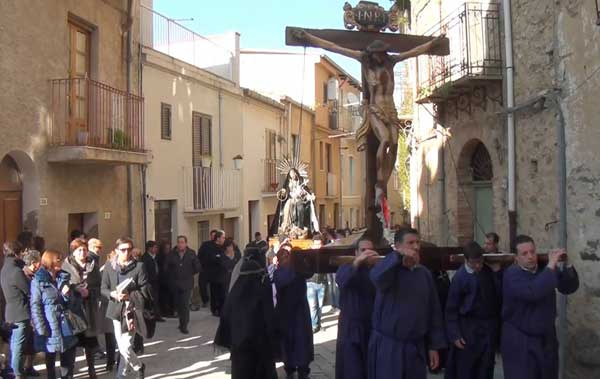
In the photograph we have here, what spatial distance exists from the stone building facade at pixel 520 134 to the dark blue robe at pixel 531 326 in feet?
7.06

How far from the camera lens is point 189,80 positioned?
1725cm

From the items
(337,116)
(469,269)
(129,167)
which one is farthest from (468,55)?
(337,116)

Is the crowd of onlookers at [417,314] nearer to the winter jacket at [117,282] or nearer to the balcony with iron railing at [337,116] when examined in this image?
the winter jacket at [117,282]

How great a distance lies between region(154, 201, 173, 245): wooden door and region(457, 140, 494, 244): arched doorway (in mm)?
6826

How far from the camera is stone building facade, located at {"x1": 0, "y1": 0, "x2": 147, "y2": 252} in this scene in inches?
404

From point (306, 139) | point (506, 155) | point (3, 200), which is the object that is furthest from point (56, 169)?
point (306, 139)

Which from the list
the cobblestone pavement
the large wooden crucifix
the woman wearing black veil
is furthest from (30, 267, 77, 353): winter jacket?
the large wooden crucifix

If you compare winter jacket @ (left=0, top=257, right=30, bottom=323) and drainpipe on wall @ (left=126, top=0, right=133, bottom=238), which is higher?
drainpipe on wall @ (left=126, top=0, right=133, bottom=238)

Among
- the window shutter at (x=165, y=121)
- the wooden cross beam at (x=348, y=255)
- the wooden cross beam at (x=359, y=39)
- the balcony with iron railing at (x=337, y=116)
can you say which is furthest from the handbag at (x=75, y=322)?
the balcony with iron railing at (x=337, y=116)

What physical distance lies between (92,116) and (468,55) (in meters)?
6.45

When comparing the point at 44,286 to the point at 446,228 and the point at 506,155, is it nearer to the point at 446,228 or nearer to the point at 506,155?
the point at 506,155

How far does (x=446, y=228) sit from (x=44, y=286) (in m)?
A: 8.20

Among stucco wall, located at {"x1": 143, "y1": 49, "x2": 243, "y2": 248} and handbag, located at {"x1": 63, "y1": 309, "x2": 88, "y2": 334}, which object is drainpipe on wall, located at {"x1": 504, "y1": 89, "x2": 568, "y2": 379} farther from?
stucco wall, located at {"x1": 143, "y1": 49, "x2": 243, "y2": 248}

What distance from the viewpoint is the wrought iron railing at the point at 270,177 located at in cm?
2312
